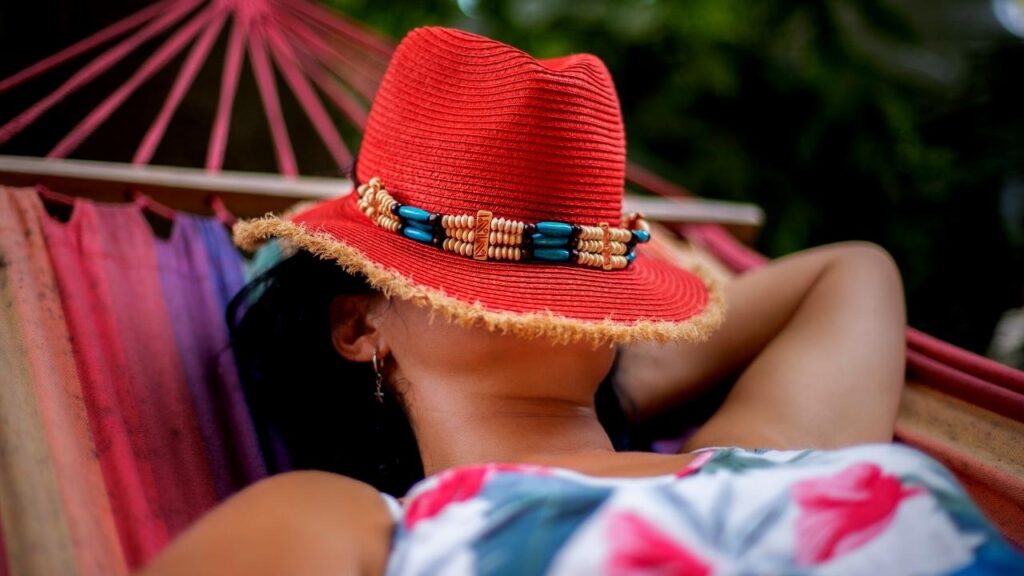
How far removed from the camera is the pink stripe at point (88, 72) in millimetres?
1207

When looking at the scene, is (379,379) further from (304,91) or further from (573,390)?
(304,91)

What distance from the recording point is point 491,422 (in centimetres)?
91

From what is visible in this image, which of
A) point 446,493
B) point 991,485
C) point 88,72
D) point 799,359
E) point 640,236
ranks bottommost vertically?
point 991,485

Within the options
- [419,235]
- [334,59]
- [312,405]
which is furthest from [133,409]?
[334,59]

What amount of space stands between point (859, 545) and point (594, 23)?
198 cm

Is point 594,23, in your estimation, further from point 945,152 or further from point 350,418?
point 350,418

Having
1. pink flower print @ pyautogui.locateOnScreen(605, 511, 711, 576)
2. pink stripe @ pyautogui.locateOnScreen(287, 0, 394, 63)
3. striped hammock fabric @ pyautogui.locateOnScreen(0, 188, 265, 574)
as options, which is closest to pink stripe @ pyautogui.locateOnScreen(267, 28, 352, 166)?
pink stripe @ pyautogui.locateOnScreen(287, 0, 394, 63)

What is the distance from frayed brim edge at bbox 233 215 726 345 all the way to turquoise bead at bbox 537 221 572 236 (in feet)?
0.37

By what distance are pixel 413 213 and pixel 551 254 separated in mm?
171

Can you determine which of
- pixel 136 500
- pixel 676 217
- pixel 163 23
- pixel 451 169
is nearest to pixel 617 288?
pixel 451 169

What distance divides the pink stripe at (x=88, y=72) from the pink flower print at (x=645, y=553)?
115cm

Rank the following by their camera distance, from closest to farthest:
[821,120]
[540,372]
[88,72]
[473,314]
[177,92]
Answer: [473,314] → [540,372] → [88,72] → [177,92] → [821,120]

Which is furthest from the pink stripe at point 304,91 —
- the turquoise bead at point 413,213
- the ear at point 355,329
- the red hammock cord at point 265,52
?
the turquoise bead at point 413,213

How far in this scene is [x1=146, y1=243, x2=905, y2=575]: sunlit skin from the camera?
2.01ft
